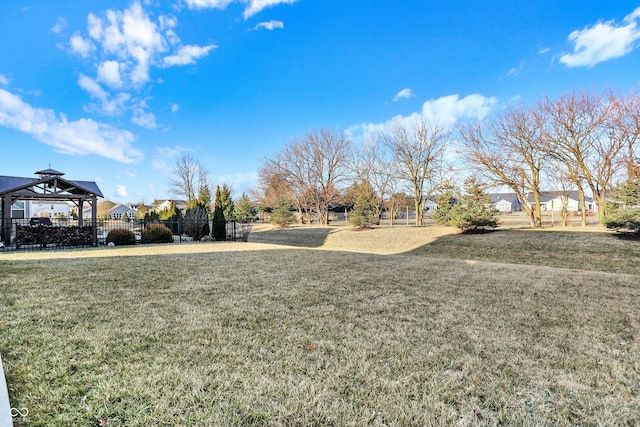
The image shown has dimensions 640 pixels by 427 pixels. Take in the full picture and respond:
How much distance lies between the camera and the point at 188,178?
32188 mm

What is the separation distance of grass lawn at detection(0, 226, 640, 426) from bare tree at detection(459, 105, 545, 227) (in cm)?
1297

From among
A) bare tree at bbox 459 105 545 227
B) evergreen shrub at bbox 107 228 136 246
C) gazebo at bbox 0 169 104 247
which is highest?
bare tree at bbox 459 105 545 227

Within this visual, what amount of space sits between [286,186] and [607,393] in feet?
91.6

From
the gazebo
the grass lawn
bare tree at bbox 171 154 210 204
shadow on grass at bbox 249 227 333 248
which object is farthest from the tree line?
the gazebo

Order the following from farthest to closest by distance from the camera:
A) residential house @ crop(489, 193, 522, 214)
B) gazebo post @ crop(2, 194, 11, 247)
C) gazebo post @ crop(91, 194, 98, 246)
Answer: residential house @ crop(489, 193, 522, 214)
gazebo post @ crop(91, 194, 98, 246)
gazebo post @ crop(2, 194, 11, 247)

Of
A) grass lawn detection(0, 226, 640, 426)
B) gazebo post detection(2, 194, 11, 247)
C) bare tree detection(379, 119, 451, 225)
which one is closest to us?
grass lawn detection(0, 226, 640, 426)

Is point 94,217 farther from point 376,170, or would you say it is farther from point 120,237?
point 376,170

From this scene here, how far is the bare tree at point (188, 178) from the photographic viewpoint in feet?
104

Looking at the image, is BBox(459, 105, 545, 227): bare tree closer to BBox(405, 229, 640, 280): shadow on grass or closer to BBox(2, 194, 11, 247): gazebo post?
BBox(405, 229, 640, 280): shadow on grass

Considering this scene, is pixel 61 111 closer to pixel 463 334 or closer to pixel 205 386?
pixel 205 386

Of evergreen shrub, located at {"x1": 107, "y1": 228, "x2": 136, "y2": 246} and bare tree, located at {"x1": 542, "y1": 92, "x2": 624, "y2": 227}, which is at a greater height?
bare tree, located at {"x1": 542, "y1": 92, "x2": 624, "y2": 227}

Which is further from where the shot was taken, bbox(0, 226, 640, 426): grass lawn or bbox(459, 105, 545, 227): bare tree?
bbox(459, 105, 545, 227): bare tree

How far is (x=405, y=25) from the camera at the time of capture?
1012 cm

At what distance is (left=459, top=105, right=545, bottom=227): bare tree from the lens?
15.9 metres
